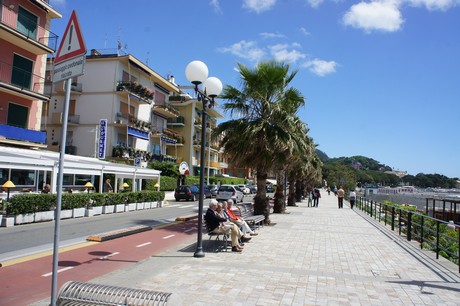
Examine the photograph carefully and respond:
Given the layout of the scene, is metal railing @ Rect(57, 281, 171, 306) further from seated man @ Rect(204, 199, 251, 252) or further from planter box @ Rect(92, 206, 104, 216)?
planter box @ Rect(92, 206, 104, 216)

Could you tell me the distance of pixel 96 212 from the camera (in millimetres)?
18188

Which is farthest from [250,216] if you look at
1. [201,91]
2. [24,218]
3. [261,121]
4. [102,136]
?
[102,136]

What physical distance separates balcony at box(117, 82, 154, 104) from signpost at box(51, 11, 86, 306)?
33.6m

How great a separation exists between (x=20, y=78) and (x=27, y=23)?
142 inches

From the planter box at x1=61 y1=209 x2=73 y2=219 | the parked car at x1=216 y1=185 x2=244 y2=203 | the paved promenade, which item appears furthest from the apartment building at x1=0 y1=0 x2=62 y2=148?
the paved promenade

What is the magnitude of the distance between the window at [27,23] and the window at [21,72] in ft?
5.46

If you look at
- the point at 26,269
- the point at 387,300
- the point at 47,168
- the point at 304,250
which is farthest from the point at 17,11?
the point at 387,300

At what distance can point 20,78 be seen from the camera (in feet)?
81.0

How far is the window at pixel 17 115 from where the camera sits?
79.5ft

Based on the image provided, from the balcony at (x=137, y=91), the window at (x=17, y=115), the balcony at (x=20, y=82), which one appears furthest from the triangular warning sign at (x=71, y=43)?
the balcony at (x=137, y=91)

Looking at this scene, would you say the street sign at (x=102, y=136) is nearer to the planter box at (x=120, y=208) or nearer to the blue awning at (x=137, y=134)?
the blue awning at (x=137, y=134)

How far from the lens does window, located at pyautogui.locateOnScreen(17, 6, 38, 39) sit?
939 inches

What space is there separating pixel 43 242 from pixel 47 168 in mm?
8096

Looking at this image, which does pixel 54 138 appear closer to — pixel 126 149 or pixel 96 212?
pixel 126 149
